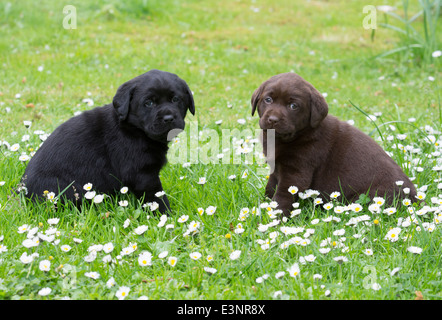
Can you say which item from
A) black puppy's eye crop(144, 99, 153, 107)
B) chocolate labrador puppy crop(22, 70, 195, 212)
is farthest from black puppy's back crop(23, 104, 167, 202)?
black puppy's eye crop(144, 99, 153, 107)

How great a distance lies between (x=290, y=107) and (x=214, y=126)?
2067 millimetres

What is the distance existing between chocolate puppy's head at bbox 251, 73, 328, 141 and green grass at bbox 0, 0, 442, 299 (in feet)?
2.04

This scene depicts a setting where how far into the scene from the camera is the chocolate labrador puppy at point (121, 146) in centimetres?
371

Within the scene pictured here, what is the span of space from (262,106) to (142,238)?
51.6 inches

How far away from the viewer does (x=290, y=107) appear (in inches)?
140

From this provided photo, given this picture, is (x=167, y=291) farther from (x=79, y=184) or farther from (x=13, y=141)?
(x=13, y=141)

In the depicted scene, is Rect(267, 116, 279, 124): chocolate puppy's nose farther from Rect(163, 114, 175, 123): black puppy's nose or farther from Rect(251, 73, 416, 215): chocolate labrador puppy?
Rect(163, 114, 175, 123): black puppy's nose

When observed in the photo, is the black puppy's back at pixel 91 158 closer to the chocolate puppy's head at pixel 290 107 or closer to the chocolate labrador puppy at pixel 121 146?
the chocolate labrador puppy at pixel 121 146

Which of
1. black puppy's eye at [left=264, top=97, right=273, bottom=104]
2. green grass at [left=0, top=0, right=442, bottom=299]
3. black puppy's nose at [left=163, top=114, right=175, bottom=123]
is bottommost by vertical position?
green grass at [left=0, top=0, right=442, bottom=299]

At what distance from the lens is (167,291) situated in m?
2.84

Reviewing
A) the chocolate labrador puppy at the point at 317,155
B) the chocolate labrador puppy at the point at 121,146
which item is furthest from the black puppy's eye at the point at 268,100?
the chocolate labrador puppy at the point at 121,146

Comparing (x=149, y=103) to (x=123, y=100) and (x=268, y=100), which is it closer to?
(x=123, y=100)

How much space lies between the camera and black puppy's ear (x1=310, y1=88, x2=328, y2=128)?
11.7 feet
